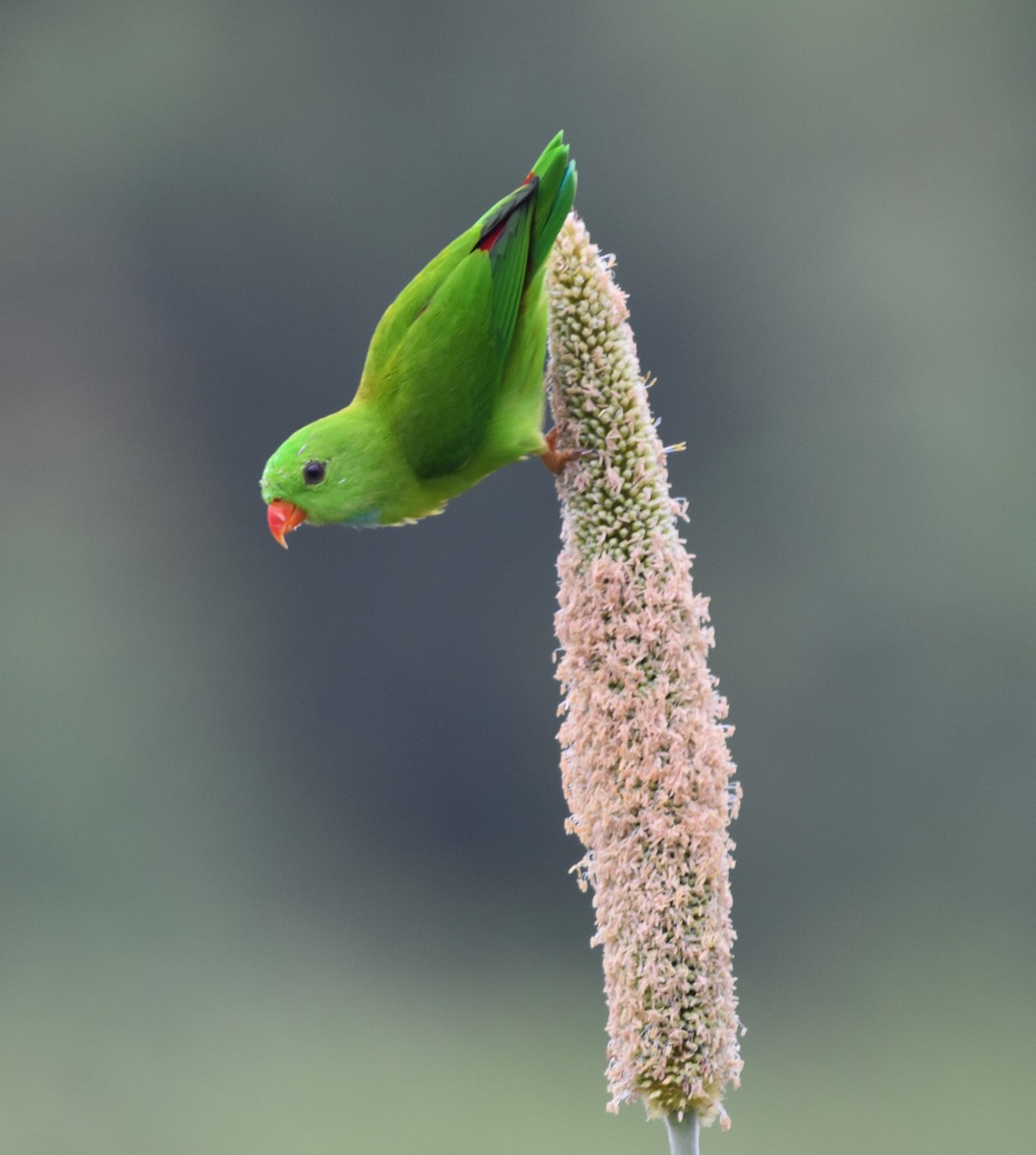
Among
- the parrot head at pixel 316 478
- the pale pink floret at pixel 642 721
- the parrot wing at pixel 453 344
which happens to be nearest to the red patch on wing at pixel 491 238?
the parrot wing at pixel 453 344

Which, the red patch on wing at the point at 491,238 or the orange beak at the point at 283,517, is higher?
the red patch on wing at the point at 491,238

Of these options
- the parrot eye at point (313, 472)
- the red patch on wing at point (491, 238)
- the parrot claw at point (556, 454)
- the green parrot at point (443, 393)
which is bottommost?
the parrot claw at point (556, 454)

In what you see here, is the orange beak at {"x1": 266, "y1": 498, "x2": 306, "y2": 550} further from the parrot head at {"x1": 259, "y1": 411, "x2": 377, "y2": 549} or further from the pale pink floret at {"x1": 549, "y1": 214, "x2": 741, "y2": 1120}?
the pale pink floret at {"x1": 549, "y1": 214, "x2": 741, "y2": 1120}

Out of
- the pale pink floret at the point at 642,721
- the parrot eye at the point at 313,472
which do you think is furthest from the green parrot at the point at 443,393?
the pale pink floret at the point at 642,721

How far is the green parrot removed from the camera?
2.16m

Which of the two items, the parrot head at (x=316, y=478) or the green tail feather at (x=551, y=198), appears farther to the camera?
the parrot head at (x=316, y=478)

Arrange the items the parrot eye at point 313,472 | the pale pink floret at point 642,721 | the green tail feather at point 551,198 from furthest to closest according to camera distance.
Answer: the parrot eye at point 313,472, the green tail feather at point 551,198, the pale pink floret at point 642,721

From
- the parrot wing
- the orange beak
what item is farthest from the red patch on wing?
the orange beak

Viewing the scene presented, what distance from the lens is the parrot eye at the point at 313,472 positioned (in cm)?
229

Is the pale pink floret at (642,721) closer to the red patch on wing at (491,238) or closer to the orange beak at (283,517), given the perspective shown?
the red patch on wing at (491,238)

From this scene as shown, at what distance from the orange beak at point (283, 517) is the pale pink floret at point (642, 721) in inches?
22.8

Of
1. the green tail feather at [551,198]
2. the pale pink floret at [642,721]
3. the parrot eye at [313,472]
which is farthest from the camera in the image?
the parrot eye at [313,472]

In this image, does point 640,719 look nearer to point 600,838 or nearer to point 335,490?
point 600,838

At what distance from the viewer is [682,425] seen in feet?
32.7
